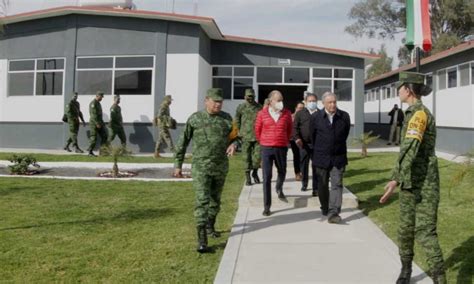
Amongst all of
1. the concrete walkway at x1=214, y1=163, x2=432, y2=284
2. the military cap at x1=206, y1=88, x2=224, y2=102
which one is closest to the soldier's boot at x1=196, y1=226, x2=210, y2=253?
the concrete walkway at x1=214, y1=163, x2=432, y2=284

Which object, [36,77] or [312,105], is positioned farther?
[36,77]

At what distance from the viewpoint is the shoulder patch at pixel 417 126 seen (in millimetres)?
3857

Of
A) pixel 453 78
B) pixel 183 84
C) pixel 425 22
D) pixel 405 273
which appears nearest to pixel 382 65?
pixel 453 78

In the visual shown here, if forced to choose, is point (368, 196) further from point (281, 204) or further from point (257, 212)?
point (257, 212)

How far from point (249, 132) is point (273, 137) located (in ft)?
6.94

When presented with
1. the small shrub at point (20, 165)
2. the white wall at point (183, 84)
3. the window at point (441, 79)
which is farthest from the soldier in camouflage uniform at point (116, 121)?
the window at point (441, 79)

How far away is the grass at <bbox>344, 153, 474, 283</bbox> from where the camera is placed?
4.89 meters

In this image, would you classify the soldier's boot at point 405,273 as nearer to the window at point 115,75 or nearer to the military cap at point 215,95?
the military cap at point 215,95

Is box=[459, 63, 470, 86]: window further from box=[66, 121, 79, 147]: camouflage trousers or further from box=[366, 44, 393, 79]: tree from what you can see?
box=[366, 44, 393, 79]: tree

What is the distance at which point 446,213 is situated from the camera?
7.14 m

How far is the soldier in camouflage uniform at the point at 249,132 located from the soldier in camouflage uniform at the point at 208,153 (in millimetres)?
3686

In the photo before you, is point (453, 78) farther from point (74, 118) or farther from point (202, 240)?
point (202, 240)

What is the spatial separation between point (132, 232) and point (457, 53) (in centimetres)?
1467

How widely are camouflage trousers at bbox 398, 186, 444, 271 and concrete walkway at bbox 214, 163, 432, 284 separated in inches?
19.8
